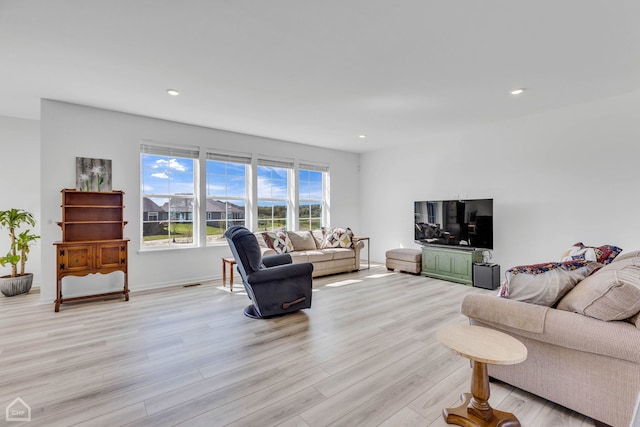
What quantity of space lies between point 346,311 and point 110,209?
3669 millimetres

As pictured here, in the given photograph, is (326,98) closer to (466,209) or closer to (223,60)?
(223,60)

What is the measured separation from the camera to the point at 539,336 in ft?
6.01

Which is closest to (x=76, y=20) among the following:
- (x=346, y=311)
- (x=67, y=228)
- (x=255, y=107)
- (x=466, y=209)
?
(x=255, y=107)

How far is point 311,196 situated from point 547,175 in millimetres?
4381

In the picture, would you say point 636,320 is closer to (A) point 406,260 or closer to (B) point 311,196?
(A) point 406,260

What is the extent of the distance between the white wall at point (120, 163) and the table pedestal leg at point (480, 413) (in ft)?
14.9

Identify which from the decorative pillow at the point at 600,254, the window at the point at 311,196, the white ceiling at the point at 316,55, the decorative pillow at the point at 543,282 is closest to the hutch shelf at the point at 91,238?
the white ceiling at the point at 316,55

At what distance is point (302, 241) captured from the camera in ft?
19.3

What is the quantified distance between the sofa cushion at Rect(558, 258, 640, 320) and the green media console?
3318mm

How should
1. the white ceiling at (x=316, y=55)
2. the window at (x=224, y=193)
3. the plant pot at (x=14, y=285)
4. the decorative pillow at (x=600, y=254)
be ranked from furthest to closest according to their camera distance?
1. the window at (x=224, y=193)
2. the plant pot at (x=14, y=285)
3. the decorative pillow at (x=600, y=254)
4. the white ceiling at (x=316, y=55)

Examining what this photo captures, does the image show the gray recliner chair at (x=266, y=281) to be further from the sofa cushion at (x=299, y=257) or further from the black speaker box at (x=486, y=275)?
the black speaker box at (x=486, y=275)

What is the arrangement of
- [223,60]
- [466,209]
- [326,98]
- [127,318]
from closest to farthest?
[223,60] < [127,318] < [326,98] < [466,209]

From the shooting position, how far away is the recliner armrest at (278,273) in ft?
10.7

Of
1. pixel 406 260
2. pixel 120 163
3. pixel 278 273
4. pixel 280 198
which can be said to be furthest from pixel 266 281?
pixel 406 260
